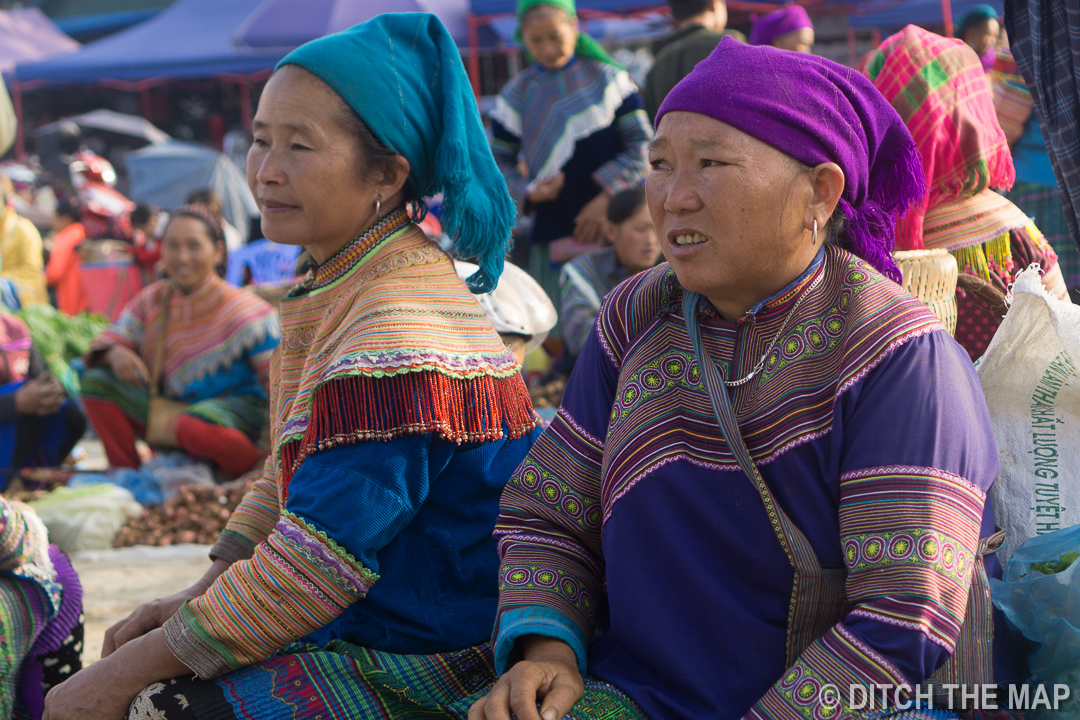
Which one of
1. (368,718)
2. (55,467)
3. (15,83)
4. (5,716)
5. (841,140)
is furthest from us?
(15,83)

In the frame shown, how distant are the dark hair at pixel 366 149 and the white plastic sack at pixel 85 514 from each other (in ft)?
11.7

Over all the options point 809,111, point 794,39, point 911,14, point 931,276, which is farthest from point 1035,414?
point 911,14

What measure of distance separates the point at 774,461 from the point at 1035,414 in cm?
66

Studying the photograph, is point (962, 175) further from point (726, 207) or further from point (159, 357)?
point (159, 357)

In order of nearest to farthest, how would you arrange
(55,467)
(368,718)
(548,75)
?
1. (368,718)
2. (548,75)
3. (55,467)

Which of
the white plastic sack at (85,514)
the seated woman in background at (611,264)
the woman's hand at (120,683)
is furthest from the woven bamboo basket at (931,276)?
the white plastic sack at (85,514)

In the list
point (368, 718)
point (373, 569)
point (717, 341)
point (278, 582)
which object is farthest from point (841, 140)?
point (368, 718)

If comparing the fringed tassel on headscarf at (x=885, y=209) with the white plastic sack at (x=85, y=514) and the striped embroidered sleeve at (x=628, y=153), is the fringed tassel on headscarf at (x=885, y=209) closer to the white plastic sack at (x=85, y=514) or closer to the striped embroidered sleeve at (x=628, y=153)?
the striped embroidered sleeve at (x=628, y=153)

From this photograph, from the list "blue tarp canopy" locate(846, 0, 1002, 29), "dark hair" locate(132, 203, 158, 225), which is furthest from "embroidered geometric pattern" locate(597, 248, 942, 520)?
"blue tarp canopy" locate(846, 0, 1002, 29)

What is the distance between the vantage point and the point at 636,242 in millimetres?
4816

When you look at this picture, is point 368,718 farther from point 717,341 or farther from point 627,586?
point 717,341

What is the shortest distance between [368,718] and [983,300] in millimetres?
1766

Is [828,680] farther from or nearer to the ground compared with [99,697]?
farther from the ground

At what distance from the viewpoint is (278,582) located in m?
→ 1.76
